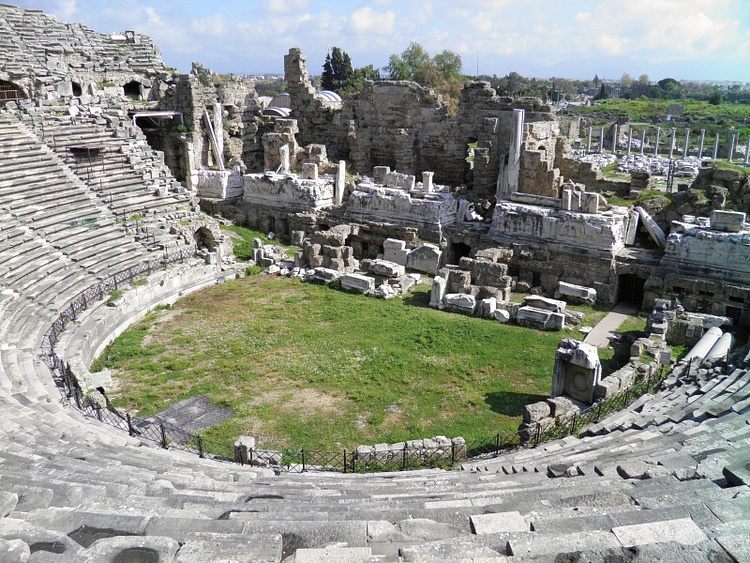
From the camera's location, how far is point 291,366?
544 inches

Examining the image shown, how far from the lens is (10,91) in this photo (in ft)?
82.1

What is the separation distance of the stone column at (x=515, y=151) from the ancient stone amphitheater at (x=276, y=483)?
10.5 m

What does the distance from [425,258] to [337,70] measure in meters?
43.3

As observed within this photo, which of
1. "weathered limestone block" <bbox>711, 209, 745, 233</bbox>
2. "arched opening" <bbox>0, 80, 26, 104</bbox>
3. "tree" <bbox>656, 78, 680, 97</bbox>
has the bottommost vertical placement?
"weathered limestone block" <bbox>711, 209, 745, 233</bbox>

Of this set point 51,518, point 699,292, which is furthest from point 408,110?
point 51,518

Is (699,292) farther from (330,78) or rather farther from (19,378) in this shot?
(330,78)

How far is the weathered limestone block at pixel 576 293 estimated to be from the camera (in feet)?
57.4

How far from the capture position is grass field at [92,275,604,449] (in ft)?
38.5

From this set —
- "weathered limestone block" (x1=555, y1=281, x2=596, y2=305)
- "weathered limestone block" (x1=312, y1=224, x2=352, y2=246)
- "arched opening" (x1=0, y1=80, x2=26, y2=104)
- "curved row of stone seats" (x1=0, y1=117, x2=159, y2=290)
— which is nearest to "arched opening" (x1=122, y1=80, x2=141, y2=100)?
"arched opening" (x1=0, y1=80, x2=26, y2=104)

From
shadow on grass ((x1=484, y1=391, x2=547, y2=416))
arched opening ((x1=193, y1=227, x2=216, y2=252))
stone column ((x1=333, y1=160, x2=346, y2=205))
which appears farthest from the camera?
stone column ((x1=333, y1=160, x2=346, y2=205))

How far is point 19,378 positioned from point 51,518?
6896 mm

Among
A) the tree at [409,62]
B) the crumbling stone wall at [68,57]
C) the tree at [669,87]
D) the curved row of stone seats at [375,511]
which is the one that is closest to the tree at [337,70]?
the tree at [409,62]

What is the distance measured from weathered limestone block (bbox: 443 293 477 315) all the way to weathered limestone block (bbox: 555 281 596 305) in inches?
104

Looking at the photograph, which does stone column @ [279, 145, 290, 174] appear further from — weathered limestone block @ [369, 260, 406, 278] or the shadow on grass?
the shadow on grass
